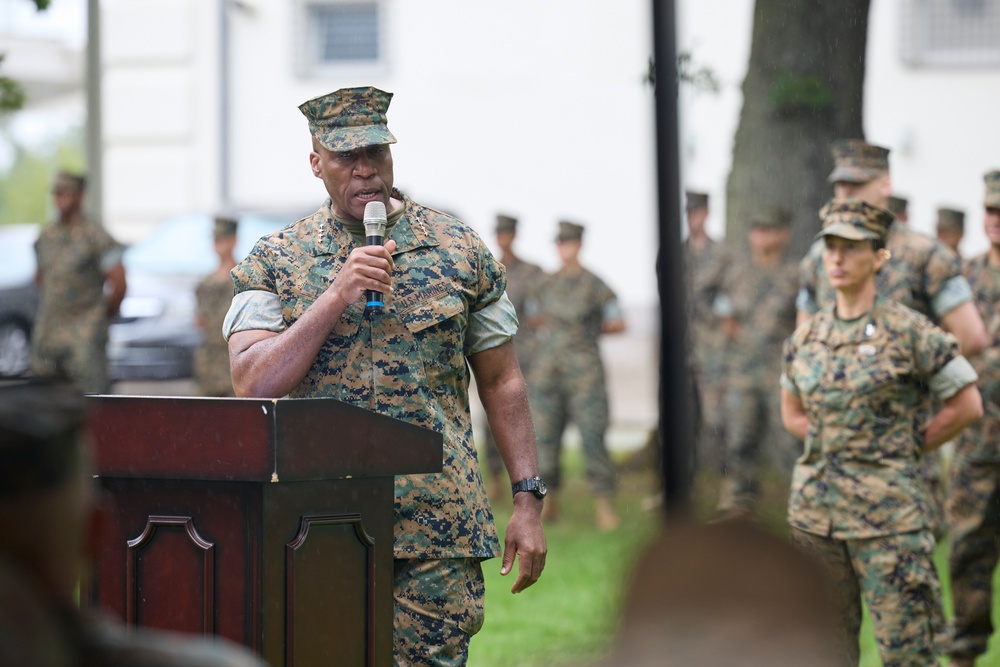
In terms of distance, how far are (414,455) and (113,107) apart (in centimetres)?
1613

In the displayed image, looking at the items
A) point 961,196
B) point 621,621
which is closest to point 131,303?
point 961,196

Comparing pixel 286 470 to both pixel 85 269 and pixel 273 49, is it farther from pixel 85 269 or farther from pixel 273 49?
pixel 273 49

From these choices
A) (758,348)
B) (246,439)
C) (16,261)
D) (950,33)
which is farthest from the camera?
(950,33)

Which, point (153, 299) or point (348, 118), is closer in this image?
point (348, 118)

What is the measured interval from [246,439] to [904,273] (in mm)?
4001

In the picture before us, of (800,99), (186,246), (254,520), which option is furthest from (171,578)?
(186,246)

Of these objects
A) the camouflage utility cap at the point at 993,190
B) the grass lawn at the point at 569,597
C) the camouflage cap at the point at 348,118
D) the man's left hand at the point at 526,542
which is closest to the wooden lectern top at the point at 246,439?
the man's left hand at the point at 526,542

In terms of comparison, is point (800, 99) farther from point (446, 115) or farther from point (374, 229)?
point (446, 115)

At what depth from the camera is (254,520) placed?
3.17m

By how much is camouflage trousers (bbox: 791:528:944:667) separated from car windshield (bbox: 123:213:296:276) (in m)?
9.41

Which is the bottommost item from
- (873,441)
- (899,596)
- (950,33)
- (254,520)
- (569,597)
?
(569,597)

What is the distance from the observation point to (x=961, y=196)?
58.2 feet

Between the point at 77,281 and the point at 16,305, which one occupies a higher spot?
the point at 77,281

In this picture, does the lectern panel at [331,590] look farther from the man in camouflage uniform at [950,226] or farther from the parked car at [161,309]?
the parked car at [161,309]
